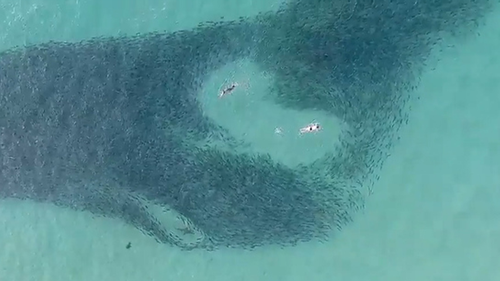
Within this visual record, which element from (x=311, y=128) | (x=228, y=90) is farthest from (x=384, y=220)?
(x=228, y=90)

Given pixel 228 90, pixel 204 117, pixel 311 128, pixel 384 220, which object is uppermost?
pixel 311 128

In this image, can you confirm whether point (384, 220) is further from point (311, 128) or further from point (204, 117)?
point (204, 117)

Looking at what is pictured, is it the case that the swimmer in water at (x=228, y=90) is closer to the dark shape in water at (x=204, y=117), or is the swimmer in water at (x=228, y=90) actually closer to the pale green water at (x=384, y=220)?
the pale green water at (x=384, y=220)

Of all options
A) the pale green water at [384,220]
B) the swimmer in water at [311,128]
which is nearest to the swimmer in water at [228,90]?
the pale green water at [384,220]

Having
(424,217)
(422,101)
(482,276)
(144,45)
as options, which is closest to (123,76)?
(144,45)

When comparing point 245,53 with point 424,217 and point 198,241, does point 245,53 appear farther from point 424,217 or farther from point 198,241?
point 424,217

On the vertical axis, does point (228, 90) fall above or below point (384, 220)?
below

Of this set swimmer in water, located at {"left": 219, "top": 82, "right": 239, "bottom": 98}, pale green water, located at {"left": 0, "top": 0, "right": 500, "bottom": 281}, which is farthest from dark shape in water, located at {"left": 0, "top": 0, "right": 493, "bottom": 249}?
swimmer in water, located at {"left": 219, "top": 82, "right": 239, "bottom": 98}
